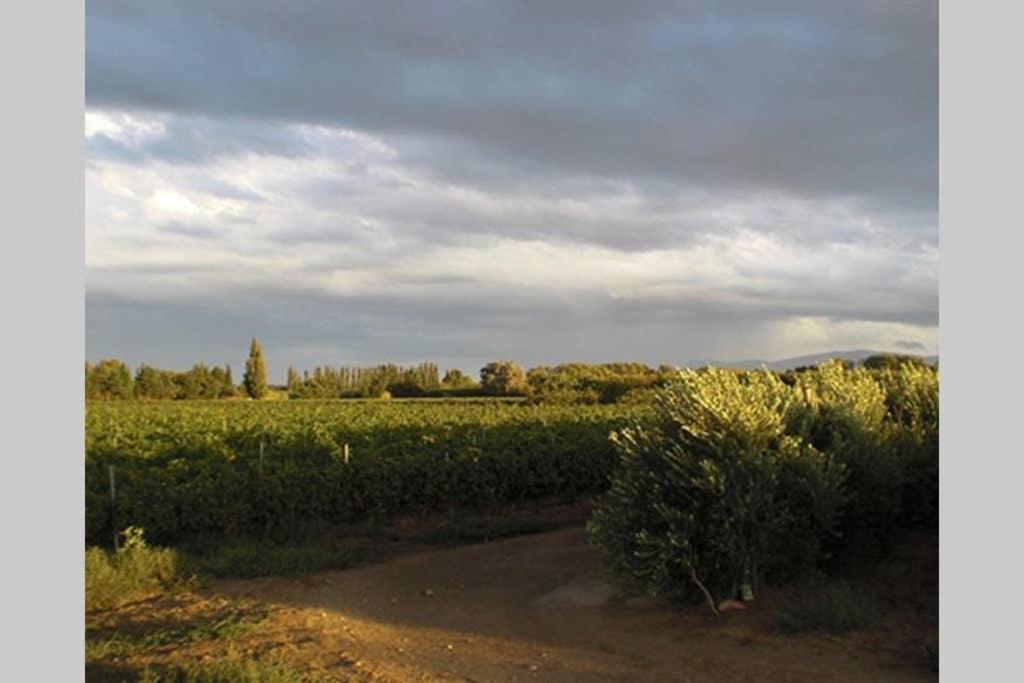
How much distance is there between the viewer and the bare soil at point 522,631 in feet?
23.4

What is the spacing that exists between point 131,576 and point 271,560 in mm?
1937

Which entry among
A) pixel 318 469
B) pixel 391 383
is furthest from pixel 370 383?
pixel 318 469

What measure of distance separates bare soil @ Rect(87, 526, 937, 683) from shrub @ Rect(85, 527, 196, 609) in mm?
463

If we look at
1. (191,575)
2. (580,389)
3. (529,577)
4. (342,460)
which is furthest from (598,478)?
(580,389)

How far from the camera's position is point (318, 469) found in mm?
16406

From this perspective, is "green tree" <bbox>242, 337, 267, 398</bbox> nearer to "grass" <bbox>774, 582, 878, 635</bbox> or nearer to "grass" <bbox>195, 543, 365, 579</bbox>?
"grass" <bbox>195, 543, 365, 579</bbox>

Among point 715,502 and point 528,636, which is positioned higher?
point 715,502

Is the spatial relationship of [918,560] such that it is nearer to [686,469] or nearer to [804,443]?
[804,443]

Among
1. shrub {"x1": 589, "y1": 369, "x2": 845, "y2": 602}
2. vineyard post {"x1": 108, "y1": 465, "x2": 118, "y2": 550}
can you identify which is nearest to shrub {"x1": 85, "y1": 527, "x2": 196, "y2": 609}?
vineyard post {"x1": 108, "y1": 465, "x2": 118, "y2": 550}

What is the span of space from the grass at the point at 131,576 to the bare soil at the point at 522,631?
0.46 m

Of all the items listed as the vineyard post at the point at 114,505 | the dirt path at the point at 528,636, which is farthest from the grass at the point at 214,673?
the vineyard post at the point at 114,505

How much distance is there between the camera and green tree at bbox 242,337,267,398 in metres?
52.8

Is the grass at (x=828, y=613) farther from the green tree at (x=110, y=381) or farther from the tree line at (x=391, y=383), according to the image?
the green tree at (x=110, y=381)

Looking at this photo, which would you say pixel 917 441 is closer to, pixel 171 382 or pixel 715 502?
pixel 715 502
